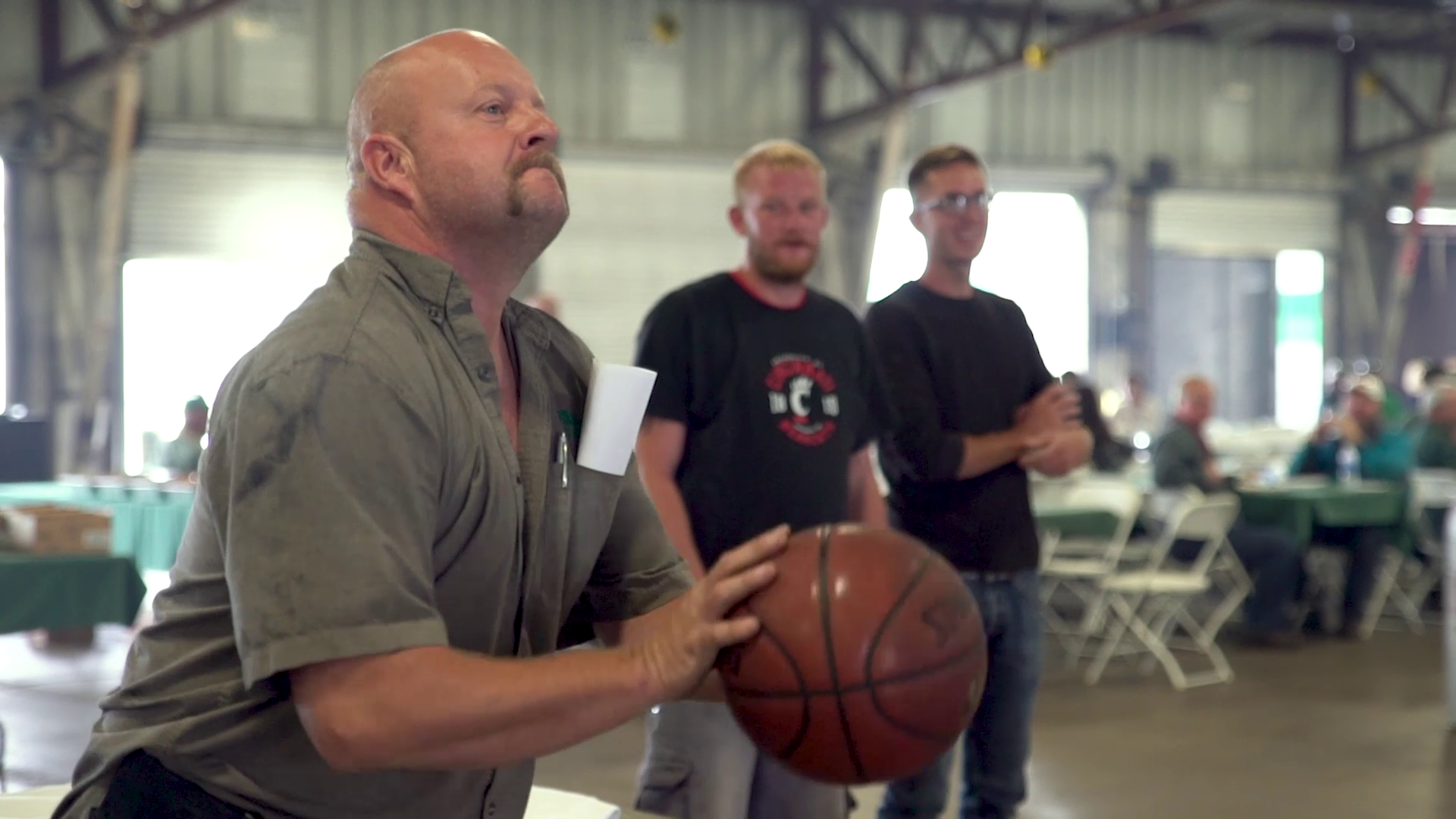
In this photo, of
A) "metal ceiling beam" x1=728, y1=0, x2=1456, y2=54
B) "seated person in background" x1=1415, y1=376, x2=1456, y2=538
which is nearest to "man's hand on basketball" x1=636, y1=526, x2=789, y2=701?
"seated person in background" x1=1415, y1=376, x2=1456, y2=538

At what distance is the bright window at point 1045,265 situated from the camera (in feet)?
51.3

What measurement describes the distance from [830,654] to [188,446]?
8062 mm

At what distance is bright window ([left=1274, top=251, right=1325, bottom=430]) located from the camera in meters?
17.0

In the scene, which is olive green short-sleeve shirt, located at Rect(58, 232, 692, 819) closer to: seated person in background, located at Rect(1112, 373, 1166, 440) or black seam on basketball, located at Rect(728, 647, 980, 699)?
black seam on basketball, located at Rect(728, 647, 980, 699)

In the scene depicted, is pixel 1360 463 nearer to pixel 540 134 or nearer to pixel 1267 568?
pixel 1267 568

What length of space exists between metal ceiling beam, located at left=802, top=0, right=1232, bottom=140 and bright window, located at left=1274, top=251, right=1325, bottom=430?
3641mm

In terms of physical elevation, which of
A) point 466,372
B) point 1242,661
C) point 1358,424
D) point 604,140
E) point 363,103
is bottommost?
point 1242,661

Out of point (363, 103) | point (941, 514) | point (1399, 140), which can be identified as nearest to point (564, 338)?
point (363, 103)

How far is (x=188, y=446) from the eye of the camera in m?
8.99

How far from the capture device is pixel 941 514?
3240 mm

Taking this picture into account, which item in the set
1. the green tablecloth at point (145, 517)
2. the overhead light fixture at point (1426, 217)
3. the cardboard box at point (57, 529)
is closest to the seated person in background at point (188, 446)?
the green tablecloth at point (145, 517)

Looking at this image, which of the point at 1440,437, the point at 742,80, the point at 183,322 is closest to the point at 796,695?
the point at 1440,437

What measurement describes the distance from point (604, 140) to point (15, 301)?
16.2 ft

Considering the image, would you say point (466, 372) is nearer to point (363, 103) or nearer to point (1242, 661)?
point (363, 103)
